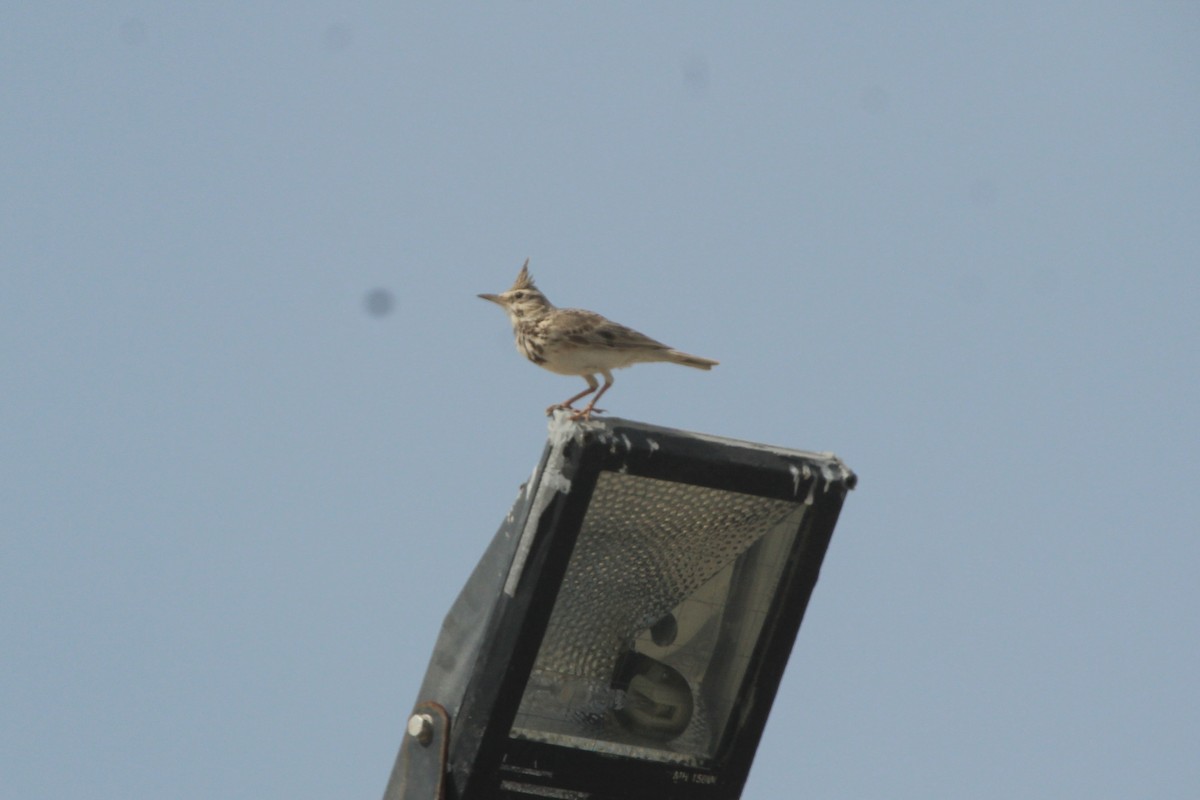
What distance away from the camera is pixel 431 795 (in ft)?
13.7

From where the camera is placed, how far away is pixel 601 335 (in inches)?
249

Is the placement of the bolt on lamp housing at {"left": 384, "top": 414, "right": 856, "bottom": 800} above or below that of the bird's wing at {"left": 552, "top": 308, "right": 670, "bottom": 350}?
below

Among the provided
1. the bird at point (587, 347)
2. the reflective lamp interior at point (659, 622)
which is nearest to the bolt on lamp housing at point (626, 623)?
the reflective lamp interior at point (659, 622)

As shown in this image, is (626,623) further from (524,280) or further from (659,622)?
(524,280)

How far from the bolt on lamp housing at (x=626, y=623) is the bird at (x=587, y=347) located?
5.85 ft

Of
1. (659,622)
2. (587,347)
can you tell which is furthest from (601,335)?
(659,622)

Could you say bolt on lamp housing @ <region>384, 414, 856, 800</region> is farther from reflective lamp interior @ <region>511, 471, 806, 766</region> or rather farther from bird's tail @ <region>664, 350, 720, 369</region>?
→ bird's tail @ <region>664, 350, 720, 369</region>

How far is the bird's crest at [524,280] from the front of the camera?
7.10 m

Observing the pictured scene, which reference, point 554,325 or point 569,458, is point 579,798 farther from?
point 554,325

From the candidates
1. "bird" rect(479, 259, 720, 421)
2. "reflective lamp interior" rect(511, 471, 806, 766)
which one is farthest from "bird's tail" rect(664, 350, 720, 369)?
"reflective lamp interior" rect(511, 471, 806, 766)

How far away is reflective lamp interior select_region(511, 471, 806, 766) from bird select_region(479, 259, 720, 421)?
1731 mm

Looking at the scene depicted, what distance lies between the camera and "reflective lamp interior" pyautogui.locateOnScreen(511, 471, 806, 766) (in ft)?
14.1

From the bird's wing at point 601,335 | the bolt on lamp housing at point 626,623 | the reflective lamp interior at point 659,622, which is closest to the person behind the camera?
the bolt on lamp housing at point 626,623

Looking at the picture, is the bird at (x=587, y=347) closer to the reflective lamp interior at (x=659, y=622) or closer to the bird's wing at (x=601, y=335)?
the bird's wing at (x=601, y=335)
